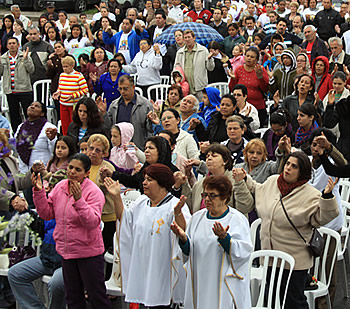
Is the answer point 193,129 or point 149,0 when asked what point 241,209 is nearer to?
point 193,129

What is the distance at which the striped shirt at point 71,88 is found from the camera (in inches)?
406

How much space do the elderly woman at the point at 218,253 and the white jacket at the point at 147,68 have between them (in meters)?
6.60

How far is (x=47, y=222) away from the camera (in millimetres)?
6262

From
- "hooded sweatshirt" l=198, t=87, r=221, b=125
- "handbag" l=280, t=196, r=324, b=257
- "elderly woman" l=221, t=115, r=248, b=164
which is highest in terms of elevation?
"elderly woman" l=221, t=115, r=248, b=164

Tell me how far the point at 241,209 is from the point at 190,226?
831 mm

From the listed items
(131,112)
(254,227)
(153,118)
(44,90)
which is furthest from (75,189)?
(44,90)

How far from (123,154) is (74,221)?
1870mm

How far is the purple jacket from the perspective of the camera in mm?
5754

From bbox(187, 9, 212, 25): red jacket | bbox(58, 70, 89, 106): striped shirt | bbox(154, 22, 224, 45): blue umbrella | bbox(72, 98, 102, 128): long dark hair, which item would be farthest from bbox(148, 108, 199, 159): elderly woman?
bbox(187, 9, 212, 25): red jacket

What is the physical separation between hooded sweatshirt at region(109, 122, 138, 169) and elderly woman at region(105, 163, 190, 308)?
69.7 inches

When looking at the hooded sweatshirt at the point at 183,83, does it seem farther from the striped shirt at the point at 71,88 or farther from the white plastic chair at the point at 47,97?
the white plastic chair at the point at 47,97

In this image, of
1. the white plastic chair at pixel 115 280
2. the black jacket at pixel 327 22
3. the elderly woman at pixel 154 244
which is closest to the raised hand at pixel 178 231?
the elderly woman at pixel 154 244

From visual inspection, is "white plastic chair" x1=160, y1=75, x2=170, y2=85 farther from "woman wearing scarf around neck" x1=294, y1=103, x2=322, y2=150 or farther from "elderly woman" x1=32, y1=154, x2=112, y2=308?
"elderly woman" x1=32, y1=154, x2=112, y2=308

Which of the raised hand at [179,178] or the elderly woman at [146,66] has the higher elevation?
the raised hand at [179,178]
